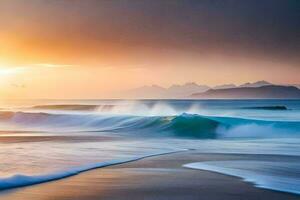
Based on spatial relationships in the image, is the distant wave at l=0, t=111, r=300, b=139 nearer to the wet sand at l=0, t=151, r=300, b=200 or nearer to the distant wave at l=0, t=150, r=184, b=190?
the wet sand at l=0, t=151, r=300, b=200

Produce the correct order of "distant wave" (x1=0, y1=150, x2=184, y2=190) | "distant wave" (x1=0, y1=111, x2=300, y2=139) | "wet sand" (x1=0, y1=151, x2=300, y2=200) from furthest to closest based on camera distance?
"distant wave" (x1=0, y1=111, x2=300, y2=139)
"distant wave" (x1=0, y1=150, x2=184, y2=190)
"wet sand" (x1=0, y1=151, x2=300, y2=200)

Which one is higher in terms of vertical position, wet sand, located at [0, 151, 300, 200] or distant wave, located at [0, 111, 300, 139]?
distant wave, located at [0, 111, 300, 139]

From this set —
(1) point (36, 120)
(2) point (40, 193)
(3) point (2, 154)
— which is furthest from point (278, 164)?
(1) point (36, 120)

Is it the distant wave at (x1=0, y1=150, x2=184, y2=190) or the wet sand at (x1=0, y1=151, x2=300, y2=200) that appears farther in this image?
the distant wave at (x1=0, y1=150, x2=184, y2=190)

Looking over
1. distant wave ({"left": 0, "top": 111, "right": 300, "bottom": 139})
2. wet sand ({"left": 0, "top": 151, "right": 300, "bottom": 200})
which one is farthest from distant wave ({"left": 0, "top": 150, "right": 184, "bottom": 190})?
distant wave ({"left": 0, "top": 111, "right": 300, "bottom": 139})

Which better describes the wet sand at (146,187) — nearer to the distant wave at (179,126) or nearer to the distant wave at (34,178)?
the distant wave at (34,178)

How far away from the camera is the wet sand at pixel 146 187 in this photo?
701 centimetres

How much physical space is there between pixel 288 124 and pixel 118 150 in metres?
14.7

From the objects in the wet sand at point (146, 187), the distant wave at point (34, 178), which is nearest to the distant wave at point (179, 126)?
the wet sand at point (146, 187)

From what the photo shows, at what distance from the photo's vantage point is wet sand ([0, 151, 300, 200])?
23.0ft

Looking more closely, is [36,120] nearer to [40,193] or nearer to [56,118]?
[56,118]

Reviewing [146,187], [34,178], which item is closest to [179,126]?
[34,178]

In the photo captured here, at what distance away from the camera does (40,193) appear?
7.13 meters

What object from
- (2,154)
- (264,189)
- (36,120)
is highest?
(36,120)
